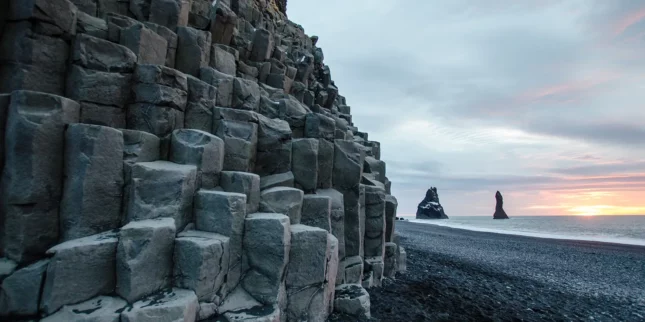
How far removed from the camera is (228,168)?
7434mm

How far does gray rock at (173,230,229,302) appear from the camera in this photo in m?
5.25

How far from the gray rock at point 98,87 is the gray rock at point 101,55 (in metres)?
0.12

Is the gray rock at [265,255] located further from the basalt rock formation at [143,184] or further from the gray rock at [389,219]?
the gray rock at [389,219]

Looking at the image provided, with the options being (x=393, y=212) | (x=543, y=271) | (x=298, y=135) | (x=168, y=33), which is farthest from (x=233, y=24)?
(x=543, y=271)

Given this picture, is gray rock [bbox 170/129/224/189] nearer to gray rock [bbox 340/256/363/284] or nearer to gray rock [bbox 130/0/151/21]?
gray rock [bbox 130/0/151/21]

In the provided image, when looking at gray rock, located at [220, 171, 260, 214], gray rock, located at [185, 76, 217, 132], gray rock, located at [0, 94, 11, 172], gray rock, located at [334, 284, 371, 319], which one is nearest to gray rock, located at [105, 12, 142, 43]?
gray rock, located at [185, 76, 217, 132]

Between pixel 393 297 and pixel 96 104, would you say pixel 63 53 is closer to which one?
pixel 96 104

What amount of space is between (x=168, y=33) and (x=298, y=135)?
4.34 m

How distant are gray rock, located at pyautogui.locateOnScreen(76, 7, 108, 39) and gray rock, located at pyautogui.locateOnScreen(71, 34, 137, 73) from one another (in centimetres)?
58

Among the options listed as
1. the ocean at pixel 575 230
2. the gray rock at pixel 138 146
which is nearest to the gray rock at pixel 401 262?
the gray rock at pixel 138 146

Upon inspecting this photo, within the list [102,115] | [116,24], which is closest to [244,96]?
[116,24]

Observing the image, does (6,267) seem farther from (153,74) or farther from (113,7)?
(113,7)

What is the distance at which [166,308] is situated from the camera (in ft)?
15.3

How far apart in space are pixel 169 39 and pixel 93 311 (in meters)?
6.31
